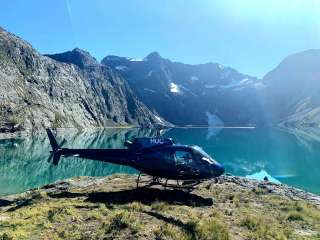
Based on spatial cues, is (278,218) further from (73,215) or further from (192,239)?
(73,215)

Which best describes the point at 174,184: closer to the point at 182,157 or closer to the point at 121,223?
the point at 182,157

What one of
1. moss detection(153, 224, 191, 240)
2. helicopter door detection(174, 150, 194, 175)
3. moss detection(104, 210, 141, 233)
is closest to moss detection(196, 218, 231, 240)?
moss detection(153, 224, 191, 240)

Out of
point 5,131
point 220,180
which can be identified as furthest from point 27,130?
point 220,180

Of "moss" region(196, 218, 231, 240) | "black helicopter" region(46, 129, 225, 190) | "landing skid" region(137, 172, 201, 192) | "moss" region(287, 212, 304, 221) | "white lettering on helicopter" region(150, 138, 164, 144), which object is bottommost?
"moss" region(196, 218, 231, 240)

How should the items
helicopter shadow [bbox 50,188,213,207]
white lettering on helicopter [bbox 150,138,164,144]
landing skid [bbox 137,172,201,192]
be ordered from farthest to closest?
white lettering on helicopter [bbox 150,138,164,144] < landing skid [bbox 137,172,201,192] < helicopter shadow [bbox 50,188,213,207]

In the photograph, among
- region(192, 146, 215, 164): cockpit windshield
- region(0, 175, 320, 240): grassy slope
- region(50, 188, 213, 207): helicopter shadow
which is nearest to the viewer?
region(0, 175, 320, 240): grassy slope

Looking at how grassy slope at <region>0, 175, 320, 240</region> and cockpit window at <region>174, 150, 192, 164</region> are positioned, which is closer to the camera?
grassy slope at <region>0, 175, 320, 240</region>

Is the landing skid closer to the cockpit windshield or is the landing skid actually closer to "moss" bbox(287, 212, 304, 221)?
the cockpit windshield

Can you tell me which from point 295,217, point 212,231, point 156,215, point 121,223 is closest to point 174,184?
point 295,217
